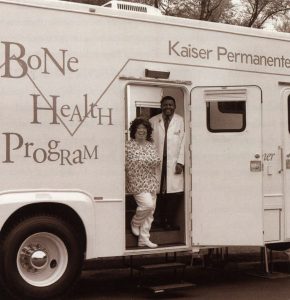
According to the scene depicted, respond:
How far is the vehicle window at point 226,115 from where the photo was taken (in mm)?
7371

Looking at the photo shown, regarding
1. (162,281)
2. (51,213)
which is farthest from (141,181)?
(162,281)

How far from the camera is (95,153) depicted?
661cm

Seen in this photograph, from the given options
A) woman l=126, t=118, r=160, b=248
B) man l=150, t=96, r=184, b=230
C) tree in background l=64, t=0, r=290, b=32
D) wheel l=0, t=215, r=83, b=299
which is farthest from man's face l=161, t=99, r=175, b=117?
tree in background l=64, t=0, r=290, b=32

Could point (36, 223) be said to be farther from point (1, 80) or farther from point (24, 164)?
point (1, 80)

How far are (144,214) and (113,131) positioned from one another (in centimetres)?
105

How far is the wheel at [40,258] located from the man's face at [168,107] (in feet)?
6.30

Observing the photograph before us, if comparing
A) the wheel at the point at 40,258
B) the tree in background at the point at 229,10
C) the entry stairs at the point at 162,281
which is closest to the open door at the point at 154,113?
the entry stairs at the point at 162,281

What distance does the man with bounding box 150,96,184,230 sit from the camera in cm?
739

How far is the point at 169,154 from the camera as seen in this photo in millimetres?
7457

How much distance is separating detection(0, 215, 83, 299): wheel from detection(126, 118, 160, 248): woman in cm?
85

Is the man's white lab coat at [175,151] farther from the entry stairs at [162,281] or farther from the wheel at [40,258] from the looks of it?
the wheel at [40,258]

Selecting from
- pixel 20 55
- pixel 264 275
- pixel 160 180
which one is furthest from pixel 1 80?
pixel 264 275

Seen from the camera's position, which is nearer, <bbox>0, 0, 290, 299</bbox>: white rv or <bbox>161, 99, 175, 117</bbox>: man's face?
<bbox>0, 0, 290, 299</bbox>: white rv

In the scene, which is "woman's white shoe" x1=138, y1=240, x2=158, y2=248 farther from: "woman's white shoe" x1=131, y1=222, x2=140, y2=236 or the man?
the man
